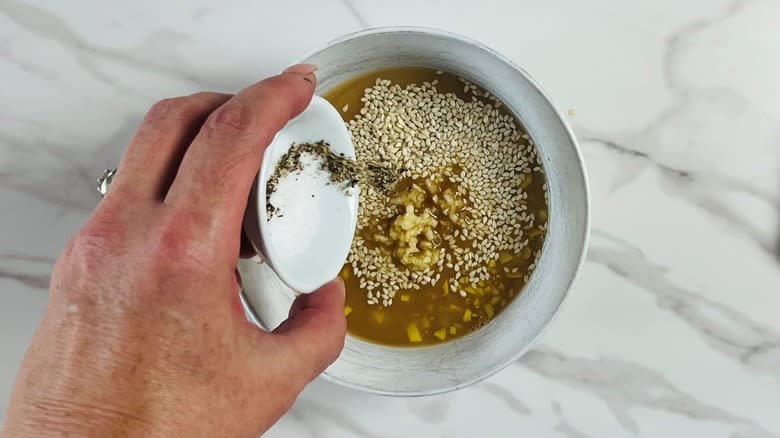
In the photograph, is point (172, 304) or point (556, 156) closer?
point (172, 304)

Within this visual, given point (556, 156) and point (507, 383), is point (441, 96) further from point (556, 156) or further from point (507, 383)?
point (507, 383)

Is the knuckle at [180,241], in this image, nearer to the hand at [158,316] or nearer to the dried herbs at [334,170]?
the hand at [158,316]

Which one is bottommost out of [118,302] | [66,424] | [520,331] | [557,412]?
[557,412]

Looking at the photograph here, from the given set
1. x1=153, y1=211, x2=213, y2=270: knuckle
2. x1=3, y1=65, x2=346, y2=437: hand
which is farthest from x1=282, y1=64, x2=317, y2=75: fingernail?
x1=153, y1=211, x2=213, y2=270: knuckle

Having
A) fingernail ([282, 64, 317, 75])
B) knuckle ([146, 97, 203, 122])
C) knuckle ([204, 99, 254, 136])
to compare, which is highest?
fingernail ([282, 64, 317, 75])

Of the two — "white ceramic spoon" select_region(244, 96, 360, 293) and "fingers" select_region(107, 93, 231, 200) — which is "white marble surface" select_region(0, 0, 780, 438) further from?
"fingers" select_region(107, 93, 231, 200)

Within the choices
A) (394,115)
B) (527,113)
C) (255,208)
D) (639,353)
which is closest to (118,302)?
(255,208)

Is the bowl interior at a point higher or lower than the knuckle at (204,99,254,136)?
lower
